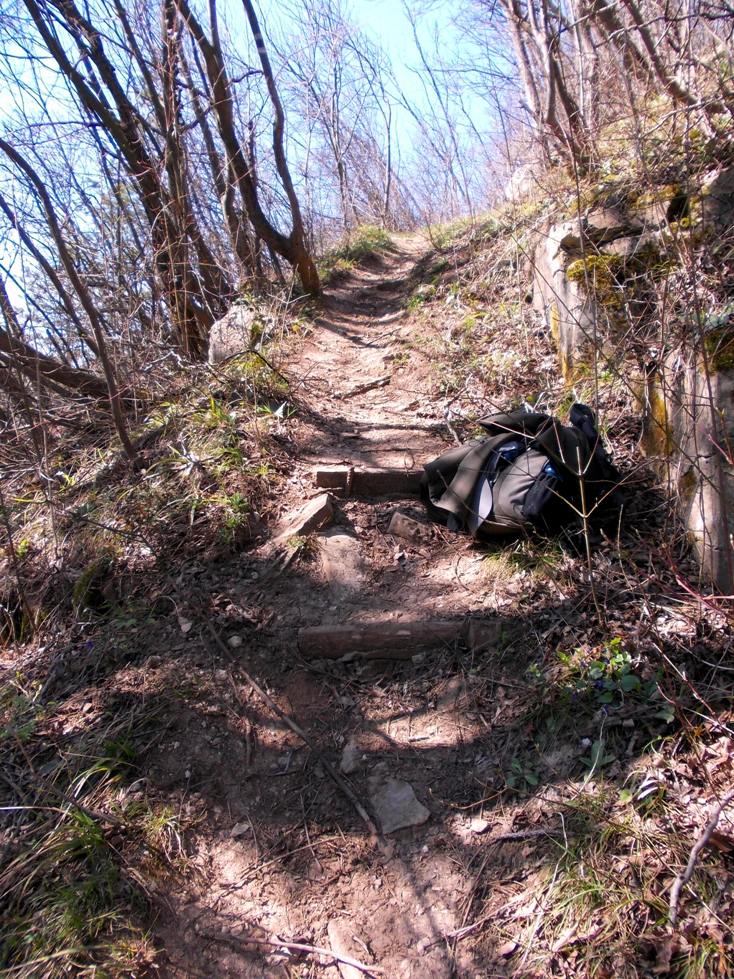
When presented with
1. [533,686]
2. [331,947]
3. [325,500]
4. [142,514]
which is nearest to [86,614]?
[142,514]

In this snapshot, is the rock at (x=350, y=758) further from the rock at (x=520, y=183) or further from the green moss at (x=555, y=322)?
the rock at (x=520, y=183)

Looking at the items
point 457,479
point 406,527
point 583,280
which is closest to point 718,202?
point 583,280

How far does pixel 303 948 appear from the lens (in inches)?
79.0

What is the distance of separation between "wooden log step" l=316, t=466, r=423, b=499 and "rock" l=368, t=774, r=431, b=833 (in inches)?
70.1

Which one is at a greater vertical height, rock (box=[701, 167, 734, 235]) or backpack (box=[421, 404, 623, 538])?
rock (box=[701, 167, 734, 235])

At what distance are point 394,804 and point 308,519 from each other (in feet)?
5.17

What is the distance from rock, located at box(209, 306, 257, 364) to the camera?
5723mm

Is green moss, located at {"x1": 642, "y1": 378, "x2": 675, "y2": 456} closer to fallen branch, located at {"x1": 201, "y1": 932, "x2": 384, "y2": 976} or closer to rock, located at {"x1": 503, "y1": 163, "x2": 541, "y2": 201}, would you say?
fallen branch, located at {"x1": 201, "y1": 932, "x2": 384, "y2": 976}

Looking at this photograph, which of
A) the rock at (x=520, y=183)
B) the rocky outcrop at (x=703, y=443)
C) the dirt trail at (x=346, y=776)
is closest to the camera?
the dirt trail at (x=346, y=776)

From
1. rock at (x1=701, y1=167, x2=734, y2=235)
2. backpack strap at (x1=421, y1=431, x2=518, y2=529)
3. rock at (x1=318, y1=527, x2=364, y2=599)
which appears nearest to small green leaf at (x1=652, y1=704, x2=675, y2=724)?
backpack strap at (x1=421, y1=431, x2=518, y2=529)

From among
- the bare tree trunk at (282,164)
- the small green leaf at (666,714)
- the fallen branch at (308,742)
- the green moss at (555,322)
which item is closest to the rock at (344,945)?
the fallen branch at (308,742)

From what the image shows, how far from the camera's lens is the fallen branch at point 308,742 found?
7.72ft

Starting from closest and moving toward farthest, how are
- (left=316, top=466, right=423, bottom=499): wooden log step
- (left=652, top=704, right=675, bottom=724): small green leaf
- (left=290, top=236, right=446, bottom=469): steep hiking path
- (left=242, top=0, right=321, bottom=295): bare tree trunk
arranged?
(left=652, top=704, right=675, bottom=724): small green leaf
(left=316, top=466, right=423, bottom=499): wooden log step
(left=290, top=236, right=446, bottom=469): steep hiking path
(left=242, top=0, right=321, bottom=295): bare tree trunk

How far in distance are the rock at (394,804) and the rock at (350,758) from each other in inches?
3.5
